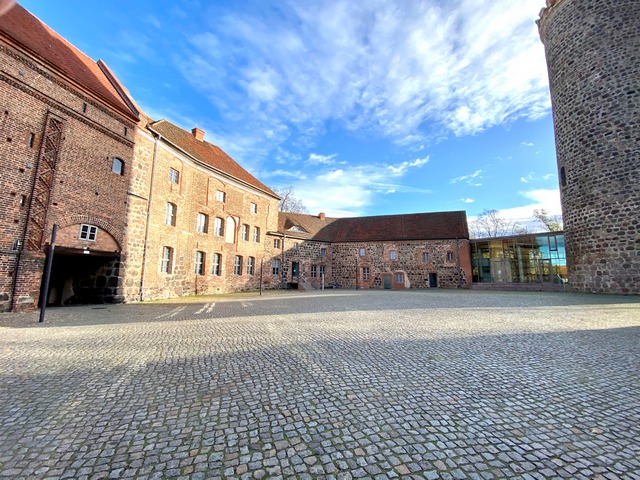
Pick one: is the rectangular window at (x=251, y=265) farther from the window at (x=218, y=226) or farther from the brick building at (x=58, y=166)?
the brick building at (x=58, y=166)

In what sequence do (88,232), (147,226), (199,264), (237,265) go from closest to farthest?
(88,232) < (147,226) < (199,264) < (237,265)

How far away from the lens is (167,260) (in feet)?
57.8

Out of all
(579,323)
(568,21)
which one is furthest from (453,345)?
(568,21)

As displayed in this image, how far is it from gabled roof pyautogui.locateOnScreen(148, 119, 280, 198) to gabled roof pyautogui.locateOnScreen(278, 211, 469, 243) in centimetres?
626

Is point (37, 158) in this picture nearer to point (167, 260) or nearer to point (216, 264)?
point (167, 260)

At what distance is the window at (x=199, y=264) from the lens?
20.1 m

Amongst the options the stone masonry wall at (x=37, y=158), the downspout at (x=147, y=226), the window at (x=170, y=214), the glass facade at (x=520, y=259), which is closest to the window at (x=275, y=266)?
the window at (x=170, y=214)

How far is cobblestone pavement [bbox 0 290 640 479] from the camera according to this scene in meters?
2.18

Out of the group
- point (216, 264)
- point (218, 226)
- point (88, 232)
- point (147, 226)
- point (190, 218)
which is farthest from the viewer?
point (218, 226)

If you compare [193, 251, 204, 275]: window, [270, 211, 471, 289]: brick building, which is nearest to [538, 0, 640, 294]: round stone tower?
[270, 211, 471, 289]: brick building

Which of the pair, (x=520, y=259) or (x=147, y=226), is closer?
(x=147, y=226)

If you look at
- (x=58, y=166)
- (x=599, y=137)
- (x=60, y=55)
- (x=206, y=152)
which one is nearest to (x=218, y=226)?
(x=206, y=152)

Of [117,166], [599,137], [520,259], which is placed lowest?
[520,259]

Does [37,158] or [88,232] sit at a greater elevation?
[37,158]
